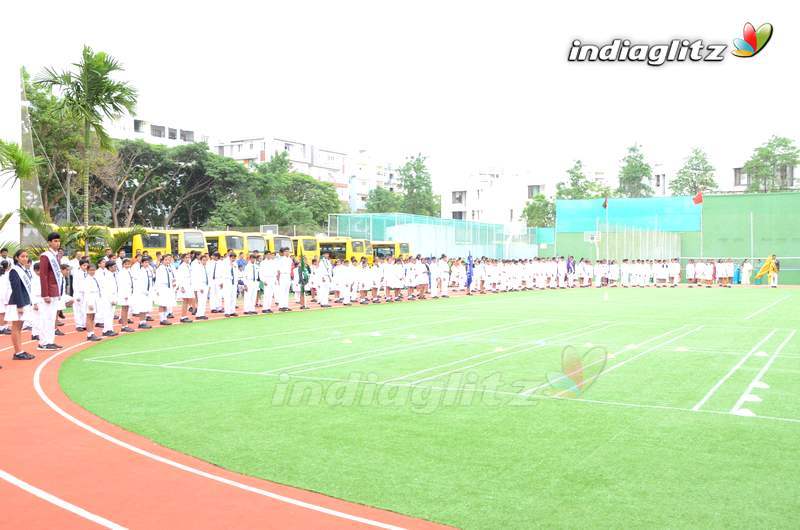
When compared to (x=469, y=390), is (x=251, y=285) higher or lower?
higher

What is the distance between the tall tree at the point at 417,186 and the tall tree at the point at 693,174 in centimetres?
2287

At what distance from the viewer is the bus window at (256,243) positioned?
102 ft

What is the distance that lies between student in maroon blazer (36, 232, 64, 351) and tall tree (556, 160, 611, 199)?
4825 centimetres

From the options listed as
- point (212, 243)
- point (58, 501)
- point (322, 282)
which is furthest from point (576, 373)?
point (212, 243)

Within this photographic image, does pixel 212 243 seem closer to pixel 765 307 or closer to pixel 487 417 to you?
pixel 765 307

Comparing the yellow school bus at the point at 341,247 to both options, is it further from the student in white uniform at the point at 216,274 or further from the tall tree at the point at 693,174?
the tall tree at the point at 693,174

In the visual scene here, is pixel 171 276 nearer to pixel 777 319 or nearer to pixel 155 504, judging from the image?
pixel 155 504

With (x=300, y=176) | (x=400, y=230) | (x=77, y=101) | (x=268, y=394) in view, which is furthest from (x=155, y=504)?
(x=300, y=176)

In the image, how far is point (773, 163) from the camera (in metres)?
56.3

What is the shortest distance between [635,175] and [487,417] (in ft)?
182

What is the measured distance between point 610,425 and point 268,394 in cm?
398

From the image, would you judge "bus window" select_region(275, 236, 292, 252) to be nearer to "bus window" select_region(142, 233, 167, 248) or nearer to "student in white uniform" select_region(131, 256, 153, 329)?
"bus window" select_region(142, 233, 167, 248)

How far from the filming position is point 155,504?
16.4ft

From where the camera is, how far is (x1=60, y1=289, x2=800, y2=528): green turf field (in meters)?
4.96
